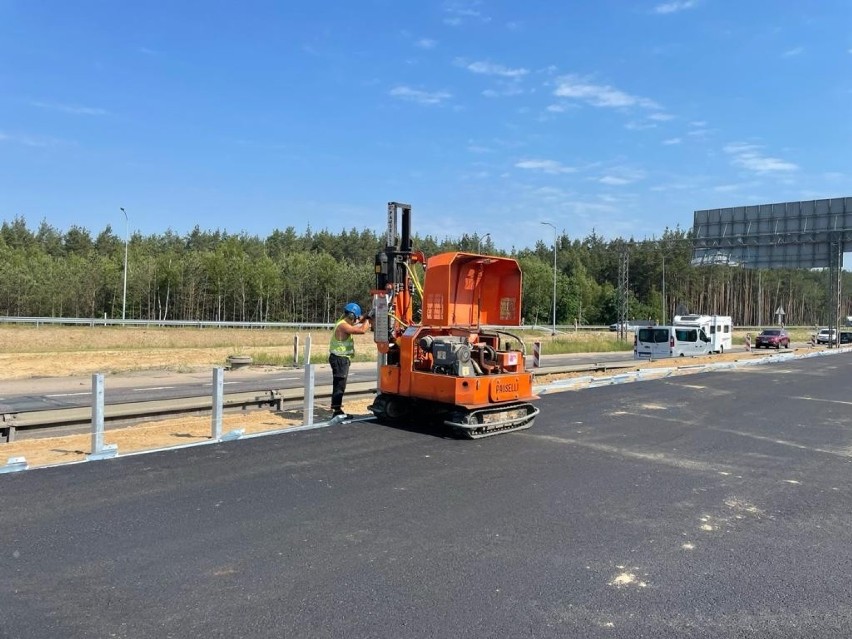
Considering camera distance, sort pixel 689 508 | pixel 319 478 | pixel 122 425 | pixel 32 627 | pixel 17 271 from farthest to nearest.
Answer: pixel 17 271 → pixel 122 425 → pixel 319 478 → pixel 689 508 → pixel 32 627

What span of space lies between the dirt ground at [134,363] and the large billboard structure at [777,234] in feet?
24.1

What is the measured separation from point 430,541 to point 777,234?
38.3 m

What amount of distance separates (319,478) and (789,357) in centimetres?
3075

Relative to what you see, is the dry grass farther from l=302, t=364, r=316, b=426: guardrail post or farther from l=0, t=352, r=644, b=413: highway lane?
l=302, t=364, r=316, b=426: guardrail post

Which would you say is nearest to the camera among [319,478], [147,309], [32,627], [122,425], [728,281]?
[32,627]

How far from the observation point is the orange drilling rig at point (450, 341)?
8797 millimetres

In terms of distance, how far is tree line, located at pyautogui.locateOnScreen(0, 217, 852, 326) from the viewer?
68.9 m

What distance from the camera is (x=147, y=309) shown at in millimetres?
75688

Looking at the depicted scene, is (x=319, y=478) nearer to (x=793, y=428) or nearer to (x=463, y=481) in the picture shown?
(x=463, y=481)

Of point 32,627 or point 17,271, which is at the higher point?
point 17,271

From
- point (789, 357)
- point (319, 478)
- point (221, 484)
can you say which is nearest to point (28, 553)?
point (221, 484)

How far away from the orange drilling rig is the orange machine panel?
0.01 meters

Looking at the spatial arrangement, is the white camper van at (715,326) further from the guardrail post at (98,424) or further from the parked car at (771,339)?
the guardrail post at (98,424)

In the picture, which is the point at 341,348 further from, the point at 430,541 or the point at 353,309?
the point at 430,541
